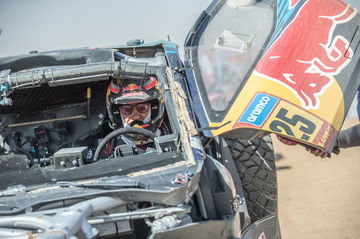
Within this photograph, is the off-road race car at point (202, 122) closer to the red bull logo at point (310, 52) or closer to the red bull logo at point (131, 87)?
the red bull logo at point (310, 52)

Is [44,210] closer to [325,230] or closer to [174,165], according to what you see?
[174,165]

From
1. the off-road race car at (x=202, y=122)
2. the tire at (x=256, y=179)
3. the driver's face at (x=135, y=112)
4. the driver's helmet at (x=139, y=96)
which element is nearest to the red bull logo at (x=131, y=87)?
the driver's helmet at (x=139, y=96)

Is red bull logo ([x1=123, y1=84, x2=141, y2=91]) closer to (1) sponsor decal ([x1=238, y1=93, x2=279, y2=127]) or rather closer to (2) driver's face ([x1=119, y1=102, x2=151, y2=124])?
(2) driver's face ([x1=119, y1=102, x2=151, y2=124])

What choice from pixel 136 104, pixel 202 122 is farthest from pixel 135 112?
pixel 202 122

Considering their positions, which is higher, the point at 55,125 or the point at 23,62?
the point at 23,62

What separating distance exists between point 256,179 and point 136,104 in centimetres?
136

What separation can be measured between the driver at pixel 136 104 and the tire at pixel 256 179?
77cm

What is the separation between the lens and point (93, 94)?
5.60 meters

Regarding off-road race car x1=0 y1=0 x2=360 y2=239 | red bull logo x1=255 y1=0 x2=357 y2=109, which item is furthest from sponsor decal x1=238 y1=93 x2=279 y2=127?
red bull logo x1=255 y1=0 x2=357 y2=109

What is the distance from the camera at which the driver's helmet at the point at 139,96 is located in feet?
15.7

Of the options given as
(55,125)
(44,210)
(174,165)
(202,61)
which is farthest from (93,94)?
(44,210)

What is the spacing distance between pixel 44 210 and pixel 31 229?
22cm

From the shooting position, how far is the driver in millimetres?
4793

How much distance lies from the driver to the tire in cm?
77
